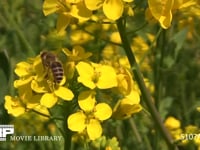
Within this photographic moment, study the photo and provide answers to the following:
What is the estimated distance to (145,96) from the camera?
74.4 inches

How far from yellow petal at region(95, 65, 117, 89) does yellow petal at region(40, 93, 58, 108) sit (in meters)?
0.14

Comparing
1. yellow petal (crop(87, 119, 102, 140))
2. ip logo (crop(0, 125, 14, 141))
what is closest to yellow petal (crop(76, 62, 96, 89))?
yellow petal (crop(87, 119, 102, 140))

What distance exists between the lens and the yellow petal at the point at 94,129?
1.66 metres

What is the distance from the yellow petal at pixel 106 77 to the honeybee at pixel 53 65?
4.7 inches

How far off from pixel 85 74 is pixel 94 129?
0.17 meters

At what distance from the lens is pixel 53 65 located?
1.71 metres

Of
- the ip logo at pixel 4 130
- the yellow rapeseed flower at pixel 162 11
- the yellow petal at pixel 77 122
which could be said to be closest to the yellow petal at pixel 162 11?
the yellow rapeseed flower at pixel 162 11

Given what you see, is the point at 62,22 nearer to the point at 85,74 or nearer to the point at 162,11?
the point at 85,74

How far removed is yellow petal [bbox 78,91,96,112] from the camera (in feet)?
5.51

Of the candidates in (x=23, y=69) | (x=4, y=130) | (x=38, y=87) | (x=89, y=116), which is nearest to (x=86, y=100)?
(x=89, y=116)

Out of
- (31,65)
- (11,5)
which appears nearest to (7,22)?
(11,5)

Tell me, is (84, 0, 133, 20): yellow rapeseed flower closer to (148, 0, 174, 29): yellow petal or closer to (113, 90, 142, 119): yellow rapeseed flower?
(148, 0, 174, 29): yellow petal

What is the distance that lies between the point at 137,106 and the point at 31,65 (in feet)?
1.23

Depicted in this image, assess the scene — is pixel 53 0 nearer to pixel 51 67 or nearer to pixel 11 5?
pixel 51 67
